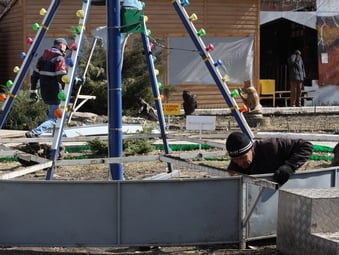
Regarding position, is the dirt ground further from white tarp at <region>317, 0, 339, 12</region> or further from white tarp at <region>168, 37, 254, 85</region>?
white tarp at <region>317, 0, 339, 12</region>

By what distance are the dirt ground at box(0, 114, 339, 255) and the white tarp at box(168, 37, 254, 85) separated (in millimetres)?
3287

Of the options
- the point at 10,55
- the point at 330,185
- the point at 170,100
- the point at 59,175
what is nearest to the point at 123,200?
the point at 330,185

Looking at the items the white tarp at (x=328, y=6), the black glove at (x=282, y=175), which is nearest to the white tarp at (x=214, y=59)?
the white tarp at (x=328, y=6)

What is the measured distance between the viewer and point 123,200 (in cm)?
534

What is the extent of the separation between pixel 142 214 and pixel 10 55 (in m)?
18.5

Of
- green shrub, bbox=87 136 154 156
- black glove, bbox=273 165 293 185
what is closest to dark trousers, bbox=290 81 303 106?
green shrub, bbox=87 136 154 156

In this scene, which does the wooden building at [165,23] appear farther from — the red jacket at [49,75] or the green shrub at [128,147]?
the red jacket at [49,75]

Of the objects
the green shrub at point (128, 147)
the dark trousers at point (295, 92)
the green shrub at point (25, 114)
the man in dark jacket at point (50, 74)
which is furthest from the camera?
the dark trousers at point (295, 92)

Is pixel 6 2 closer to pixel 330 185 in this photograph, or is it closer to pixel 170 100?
pixel 170 100

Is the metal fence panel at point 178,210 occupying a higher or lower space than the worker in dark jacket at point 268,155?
lower

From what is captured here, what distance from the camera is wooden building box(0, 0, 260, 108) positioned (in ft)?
68.1

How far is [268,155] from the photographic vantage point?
233 inches

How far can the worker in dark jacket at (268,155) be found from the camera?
5639 millimetres

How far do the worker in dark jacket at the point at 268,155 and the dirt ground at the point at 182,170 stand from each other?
68 centimetres
